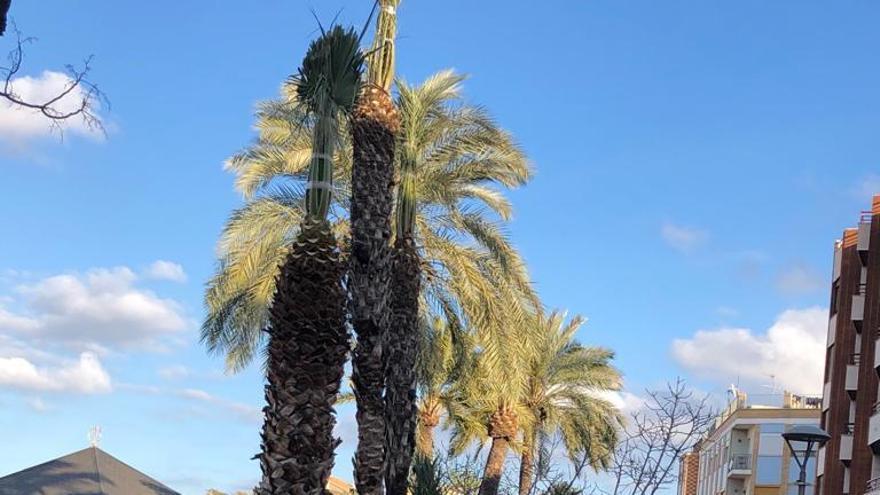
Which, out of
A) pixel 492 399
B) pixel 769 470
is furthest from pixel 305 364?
pixel 769 470

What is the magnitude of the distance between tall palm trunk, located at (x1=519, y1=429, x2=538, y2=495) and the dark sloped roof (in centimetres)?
1000

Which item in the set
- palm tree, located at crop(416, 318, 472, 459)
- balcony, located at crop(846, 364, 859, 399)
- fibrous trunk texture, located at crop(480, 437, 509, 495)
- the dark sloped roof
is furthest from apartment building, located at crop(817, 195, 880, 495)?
the dark sloped roof

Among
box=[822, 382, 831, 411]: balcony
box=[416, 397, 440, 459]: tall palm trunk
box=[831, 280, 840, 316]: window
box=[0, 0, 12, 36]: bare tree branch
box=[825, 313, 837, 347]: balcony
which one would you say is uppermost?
box=[831, 280, 840, 316]: window

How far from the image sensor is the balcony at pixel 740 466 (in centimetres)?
7244

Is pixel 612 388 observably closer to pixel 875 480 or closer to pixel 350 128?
pixel 875 480

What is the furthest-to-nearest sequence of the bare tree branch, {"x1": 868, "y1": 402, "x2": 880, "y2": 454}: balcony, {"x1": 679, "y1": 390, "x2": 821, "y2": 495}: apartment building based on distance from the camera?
1. {"x1": 679, "y1": 390, "x2": 821, "y2": 495}: apartment building
2. {"x1": 868, "y1": 402, "x2": 880, "y2": 454}: balcony
3. the bare tree branch

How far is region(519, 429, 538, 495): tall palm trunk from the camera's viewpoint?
2353cm

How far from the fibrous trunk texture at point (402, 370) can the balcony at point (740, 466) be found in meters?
57.4

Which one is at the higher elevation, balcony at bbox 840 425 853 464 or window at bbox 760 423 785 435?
window at bbox 760 423 785 435

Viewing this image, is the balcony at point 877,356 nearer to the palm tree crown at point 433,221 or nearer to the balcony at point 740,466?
the palm tree crown at point 433,221

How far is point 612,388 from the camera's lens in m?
36.2

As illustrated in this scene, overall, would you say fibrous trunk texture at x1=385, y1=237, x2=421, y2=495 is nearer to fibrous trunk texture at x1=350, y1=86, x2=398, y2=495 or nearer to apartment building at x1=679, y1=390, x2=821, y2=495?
fibrous trunk texture at x1=350, y1=86, x2=398, y2=495

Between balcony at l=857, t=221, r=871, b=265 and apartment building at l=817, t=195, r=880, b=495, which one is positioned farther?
balcony at l=857, t=221, r=871, b=265

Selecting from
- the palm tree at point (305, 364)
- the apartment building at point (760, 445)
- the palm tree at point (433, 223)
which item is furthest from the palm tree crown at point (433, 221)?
the apartment building at point (760, 445)
